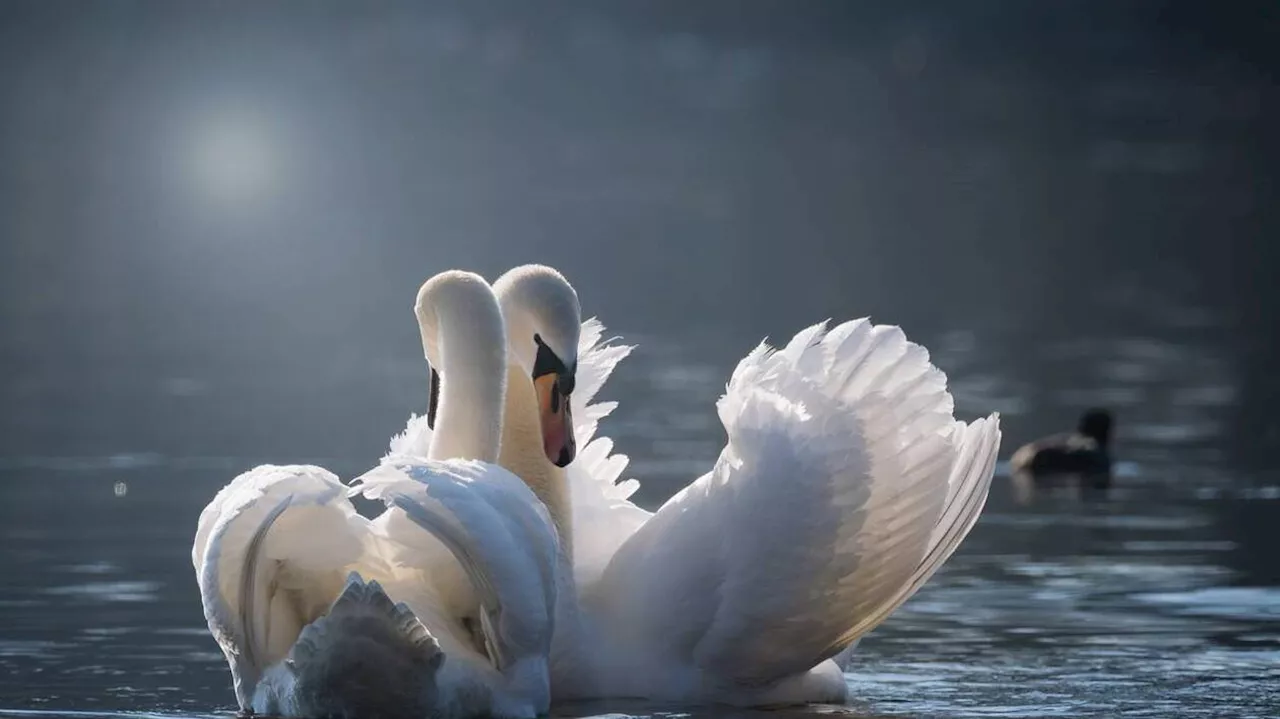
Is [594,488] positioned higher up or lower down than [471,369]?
lower down

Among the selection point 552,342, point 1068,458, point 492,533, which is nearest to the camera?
point 492,533

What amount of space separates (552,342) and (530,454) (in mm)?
542

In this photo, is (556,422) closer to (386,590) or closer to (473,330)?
(473,330)

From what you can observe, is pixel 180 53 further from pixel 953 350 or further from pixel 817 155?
pixel 953 350

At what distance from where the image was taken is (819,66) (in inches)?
6978

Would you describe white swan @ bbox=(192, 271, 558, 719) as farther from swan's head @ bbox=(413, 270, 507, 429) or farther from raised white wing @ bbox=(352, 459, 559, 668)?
swan's head @ bbox=(413, 270, 507, 429)

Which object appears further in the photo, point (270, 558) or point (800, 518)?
point (800, 518)

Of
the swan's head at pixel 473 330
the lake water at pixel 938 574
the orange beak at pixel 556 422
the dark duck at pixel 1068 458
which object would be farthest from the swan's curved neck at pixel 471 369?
the dark duck at pixel 1068 458

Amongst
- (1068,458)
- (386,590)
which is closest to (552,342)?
(386,590)

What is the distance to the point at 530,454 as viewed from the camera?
1191 cm

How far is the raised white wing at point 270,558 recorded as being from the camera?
10.1 meters

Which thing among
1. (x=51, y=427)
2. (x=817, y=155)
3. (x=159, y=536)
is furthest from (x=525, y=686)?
(x=817, y=155)

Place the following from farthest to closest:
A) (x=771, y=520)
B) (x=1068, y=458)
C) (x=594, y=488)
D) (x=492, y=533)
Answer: (x=1068, y=458) < (x=594, y=488) < (x=771, y=520) < (x=492, y=533)

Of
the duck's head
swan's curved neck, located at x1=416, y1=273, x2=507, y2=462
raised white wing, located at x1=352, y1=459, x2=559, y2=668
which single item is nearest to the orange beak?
swan's curved neck, located at x1=416, y1=273, x2=507, y2=462
